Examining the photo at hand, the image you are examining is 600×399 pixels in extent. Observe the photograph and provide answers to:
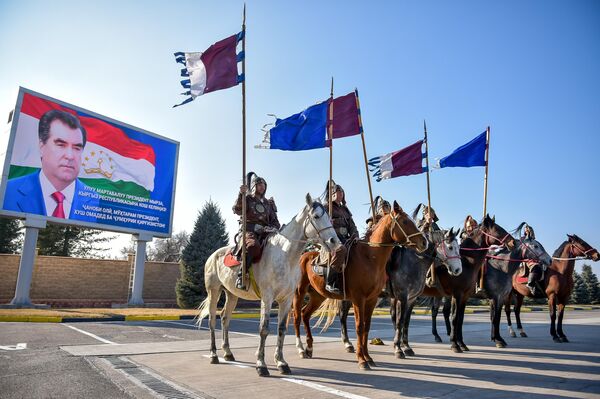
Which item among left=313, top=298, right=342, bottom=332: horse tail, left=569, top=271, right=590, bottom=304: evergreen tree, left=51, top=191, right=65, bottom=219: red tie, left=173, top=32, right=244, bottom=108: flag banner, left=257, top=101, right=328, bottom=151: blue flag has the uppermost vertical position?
left=173, top=32, right=244, bottom=108: flag banner

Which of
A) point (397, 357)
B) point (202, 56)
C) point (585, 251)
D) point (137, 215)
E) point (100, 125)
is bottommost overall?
point (397, 357)

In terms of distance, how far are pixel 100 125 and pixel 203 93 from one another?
15160mm

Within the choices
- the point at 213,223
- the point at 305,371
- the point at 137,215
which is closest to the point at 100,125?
the point at 137,215

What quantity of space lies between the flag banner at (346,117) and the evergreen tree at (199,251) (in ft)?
50.2

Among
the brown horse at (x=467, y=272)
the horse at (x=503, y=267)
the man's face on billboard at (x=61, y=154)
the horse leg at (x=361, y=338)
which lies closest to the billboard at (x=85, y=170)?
the man's face on billboard at (x=61, y=154)

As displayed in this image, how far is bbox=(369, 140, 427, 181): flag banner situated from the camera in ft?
37.6

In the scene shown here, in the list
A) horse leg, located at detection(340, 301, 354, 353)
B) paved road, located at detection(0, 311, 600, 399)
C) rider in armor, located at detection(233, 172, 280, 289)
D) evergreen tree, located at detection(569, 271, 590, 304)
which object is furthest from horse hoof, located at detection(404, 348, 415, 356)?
evergreen tree, located at detection(569, 271, 590, 304)

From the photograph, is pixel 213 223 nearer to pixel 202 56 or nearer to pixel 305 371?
pixel 202 56

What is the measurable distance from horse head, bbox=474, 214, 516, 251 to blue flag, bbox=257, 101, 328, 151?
15.7 feet

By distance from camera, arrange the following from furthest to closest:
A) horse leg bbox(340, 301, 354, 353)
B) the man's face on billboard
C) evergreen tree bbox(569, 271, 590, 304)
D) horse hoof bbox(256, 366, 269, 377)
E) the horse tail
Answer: evergreen tree bbox(569, 271, 590, 304) → the man's face on billboard → the horse tail → horse leg bbox(340, 301, 354, 353) → horse hoof bbox(256, 366, 269, 377)

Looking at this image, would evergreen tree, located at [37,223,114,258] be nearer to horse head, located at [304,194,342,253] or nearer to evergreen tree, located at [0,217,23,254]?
evergreen tree, located at [0,217,23,254]

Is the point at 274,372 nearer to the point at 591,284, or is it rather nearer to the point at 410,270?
the point at 410,270

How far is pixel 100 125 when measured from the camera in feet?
66.9

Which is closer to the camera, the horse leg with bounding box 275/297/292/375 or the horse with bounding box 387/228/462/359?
the horse leg with bounding box 275/297/292/375
